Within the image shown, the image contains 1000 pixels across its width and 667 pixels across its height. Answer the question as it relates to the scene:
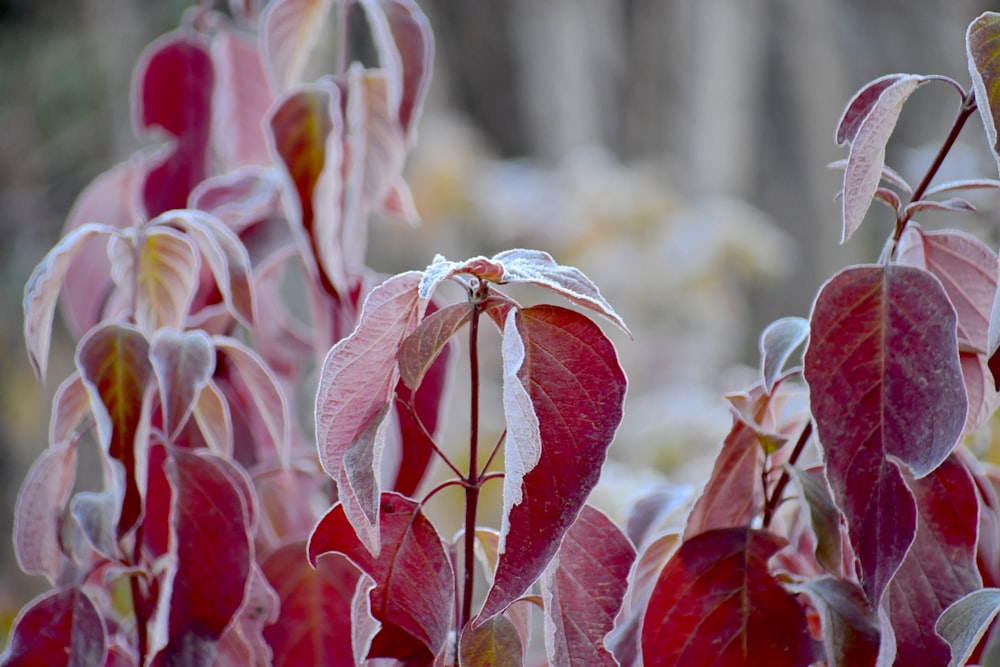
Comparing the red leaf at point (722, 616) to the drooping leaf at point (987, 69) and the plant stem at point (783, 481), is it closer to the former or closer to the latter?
the plant stem at point (783, 481)

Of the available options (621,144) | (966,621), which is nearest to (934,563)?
(966,621)

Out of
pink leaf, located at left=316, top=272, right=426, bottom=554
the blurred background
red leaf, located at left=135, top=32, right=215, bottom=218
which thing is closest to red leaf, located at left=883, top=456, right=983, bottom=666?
pink leaf, located at left=316, top=272, right=426, bottom=554

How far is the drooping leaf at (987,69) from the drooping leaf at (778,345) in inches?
5.0

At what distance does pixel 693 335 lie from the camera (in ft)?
9.00

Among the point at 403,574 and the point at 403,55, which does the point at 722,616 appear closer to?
the point at 403,574

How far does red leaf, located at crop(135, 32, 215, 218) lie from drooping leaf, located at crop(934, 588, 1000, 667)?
0.55 m

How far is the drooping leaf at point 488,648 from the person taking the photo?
0.42 metres

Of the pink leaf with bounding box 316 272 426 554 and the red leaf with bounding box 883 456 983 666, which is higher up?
the pink leaf with bounding box 316 272 426 554

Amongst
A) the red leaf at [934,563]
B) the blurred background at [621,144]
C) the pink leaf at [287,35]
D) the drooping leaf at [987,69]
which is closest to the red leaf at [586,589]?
the red leaf at [934,563]

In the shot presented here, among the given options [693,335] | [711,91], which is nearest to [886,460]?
[693,335]

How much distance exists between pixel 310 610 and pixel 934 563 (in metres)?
0.32

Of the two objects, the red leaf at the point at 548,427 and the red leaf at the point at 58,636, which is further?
the red leaf at the point at 58,636

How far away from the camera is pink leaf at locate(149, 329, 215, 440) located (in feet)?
1.62

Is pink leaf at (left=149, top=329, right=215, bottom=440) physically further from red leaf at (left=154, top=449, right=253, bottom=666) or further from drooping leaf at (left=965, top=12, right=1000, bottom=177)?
drooping leaf at (left=965, top=12, right=1000, bottom=177)
